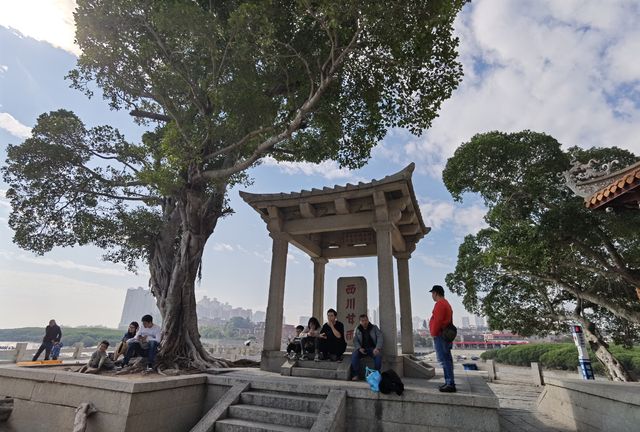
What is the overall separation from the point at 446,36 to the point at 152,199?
10862mm

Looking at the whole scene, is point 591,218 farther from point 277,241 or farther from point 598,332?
point 277,241

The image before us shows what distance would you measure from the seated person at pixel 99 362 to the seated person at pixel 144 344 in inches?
→ 13.3

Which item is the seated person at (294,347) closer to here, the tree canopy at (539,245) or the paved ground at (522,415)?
the paved ground at (522,415)

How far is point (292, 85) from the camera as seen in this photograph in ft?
33.9

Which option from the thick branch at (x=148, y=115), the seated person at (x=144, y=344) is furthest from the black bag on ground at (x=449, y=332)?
the thick branch at (x=148, y=115)

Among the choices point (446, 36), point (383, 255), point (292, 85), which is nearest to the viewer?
point (383, 255)

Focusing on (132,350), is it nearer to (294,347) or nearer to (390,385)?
(294,347)

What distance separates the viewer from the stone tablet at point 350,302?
7919 millimetres

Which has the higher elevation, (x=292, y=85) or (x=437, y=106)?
(x=292, y=85)

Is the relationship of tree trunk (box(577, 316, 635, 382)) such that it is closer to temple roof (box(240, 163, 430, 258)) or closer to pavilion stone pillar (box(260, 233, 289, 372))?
temple roof (box(240, 163, 430, 258))

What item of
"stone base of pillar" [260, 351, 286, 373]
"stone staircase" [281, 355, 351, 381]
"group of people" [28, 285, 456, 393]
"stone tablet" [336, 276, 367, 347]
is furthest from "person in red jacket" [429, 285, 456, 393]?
"stone base of pillar" [260, 351, 286, 373]

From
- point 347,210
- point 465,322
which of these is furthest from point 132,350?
point 465,322

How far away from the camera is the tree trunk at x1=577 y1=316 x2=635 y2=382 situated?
11796mm

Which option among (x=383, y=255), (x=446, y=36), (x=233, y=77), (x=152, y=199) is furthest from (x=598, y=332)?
(x=152, y=199)
